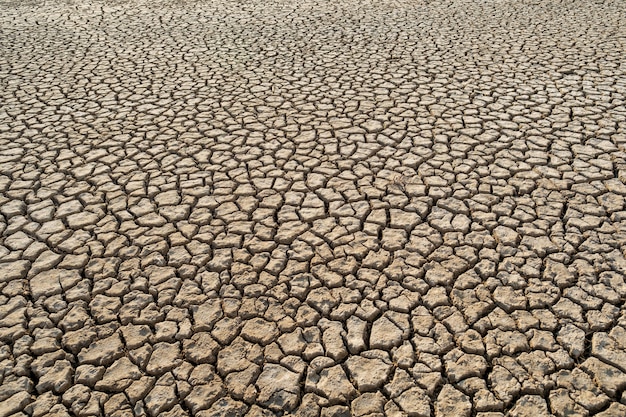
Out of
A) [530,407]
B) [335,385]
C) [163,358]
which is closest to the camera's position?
[530,407]

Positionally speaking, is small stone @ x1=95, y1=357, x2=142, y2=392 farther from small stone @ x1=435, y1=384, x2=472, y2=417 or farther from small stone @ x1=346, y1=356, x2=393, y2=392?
small stone @ x1=435, y1=384, x2=472, y2=417

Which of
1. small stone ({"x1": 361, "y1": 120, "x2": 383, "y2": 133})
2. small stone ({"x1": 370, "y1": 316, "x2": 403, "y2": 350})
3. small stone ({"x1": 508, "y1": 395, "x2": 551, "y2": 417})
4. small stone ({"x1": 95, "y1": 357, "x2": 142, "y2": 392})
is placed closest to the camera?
small stone ({"x1": 508, "y1": 395, "x2": 551, "y2": 417})

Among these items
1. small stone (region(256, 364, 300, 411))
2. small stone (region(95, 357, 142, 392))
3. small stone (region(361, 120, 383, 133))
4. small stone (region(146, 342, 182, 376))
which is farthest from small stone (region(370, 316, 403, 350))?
small stone (region(361, 120, 383, 133))

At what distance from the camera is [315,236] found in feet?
9.01

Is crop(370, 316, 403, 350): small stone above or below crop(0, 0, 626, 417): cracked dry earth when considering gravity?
below

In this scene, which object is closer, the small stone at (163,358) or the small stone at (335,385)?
the small stone at (335,385)

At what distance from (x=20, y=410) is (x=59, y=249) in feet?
3.29

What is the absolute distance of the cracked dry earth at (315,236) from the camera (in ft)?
6.46

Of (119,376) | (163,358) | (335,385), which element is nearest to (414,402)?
(335,385)

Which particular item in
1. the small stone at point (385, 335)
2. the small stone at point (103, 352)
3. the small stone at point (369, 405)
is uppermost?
the small stone at point (103, 352)

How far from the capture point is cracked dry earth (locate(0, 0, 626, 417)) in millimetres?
1968

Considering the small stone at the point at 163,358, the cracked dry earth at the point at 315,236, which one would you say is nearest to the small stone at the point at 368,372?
the cracked dry earth at the point at 315,236

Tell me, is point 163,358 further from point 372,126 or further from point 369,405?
point 372,126

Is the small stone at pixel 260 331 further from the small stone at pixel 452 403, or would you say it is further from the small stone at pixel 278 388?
the small stone at pixel 452 403
